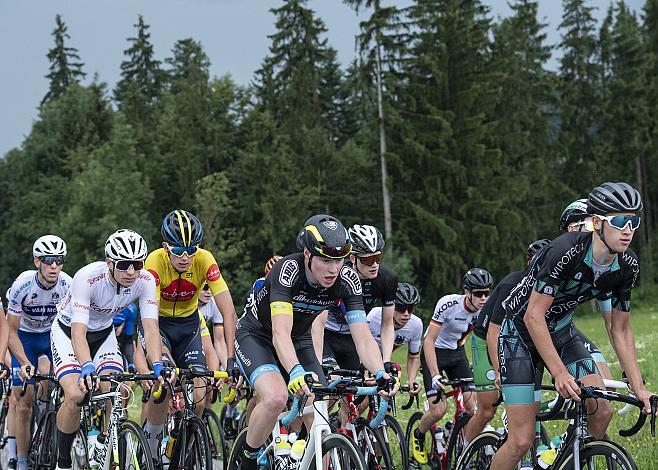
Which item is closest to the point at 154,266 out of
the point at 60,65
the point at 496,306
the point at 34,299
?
the point at 34,299

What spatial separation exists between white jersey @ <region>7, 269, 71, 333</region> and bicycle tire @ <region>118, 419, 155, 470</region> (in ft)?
9.96

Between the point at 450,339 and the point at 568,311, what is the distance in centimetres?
397

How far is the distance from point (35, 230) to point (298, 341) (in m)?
49.2

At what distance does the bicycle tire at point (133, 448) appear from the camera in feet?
21.5

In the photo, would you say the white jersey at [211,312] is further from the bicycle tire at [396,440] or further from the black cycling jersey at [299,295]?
the black cycling jersey at [299,295]

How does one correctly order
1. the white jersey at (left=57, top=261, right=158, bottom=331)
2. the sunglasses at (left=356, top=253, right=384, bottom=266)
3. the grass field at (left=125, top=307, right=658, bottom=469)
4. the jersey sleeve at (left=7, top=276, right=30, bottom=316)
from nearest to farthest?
the white jersey at (left=57, top=261, right=158, bottom=331) → the grass field at (left=125, top=307, right=658, bottom=469) → the sunglasses at (left=356, top=253, right=384, bottom=266) → the jersey sleeve at (left=7, top=276, right=30, bottom=316)

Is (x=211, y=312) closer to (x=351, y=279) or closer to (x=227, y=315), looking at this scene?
(x=227, y=315)

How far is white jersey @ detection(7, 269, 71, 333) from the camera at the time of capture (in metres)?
9.47

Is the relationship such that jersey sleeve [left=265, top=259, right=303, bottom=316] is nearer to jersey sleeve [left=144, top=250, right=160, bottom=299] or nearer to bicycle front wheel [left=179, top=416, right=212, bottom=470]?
bicycle front wheel [left=179, top=416, right=212, bottom=470]

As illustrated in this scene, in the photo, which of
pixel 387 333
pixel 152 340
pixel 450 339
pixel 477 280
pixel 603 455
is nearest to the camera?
pixel 603 455

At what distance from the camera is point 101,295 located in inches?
302

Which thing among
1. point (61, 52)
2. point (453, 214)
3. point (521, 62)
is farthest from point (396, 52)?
point (61, 52)

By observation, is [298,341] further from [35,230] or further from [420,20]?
[35,230]

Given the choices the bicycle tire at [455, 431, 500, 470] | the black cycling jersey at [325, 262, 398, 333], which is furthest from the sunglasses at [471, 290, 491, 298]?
the bicycle tire at [455, 431, 500, 470]
